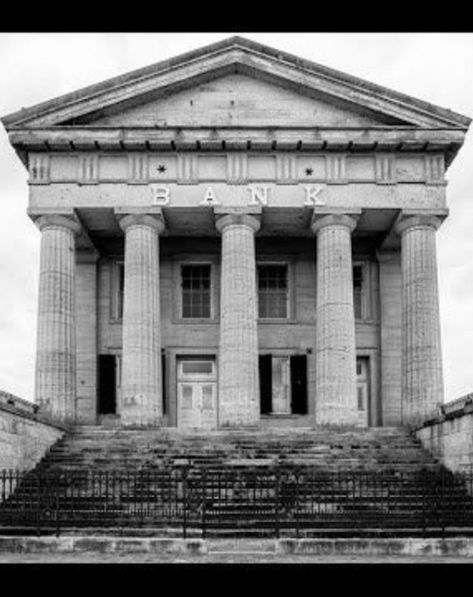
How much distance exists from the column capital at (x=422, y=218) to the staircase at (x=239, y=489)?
27.6ft

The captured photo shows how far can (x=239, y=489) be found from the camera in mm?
23438

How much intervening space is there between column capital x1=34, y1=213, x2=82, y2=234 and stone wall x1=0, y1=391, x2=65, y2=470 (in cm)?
738

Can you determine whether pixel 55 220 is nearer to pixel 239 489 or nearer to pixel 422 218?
pixel 422 218

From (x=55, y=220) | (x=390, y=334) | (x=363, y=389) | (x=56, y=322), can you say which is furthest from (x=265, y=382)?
(x=55, y=220)

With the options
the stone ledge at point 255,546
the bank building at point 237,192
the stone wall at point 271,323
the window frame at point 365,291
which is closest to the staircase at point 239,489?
the stone ledge at point 255,546

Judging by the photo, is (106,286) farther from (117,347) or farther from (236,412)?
(236,412)

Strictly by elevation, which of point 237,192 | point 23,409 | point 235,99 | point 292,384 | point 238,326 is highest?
point 235,99

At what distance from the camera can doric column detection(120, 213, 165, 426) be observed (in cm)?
3356

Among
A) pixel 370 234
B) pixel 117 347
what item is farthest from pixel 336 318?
pixel 117 347

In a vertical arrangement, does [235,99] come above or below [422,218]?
above

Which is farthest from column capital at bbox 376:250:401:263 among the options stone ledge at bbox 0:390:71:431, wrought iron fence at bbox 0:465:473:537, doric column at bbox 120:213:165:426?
wrought iron fence at bbox 0:465:473:537

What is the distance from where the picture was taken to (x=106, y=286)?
38.7 m

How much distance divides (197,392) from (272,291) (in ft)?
17.0

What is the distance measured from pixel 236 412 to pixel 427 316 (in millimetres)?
7679
